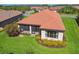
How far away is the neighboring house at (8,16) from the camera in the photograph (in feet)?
19.7

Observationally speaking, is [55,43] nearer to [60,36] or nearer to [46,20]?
[60,36]

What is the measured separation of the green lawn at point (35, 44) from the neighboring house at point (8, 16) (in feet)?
0.76

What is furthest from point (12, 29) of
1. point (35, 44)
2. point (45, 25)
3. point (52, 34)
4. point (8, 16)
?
point (52, 34)

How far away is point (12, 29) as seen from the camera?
603 centimetres

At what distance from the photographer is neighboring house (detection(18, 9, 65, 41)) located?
19.6 feet

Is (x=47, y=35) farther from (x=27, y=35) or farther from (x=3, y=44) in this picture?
(x=3, y=44)

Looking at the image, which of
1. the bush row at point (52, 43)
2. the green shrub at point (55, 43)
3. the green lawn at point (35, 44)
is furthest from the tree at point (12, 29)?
the green shrub at point (55, 43)

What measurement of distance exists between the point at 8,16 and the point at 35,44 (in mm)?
756

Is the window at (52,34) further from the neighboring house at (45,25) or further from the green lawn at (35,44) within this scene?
the green lawn at (35,44)

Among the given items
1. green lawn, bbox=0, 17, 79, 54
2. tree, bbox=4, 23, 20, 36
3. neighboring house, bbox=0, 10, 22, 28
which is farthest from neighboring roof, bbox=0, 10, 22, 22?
green lawn, bbox=0, 17, 79, 54
